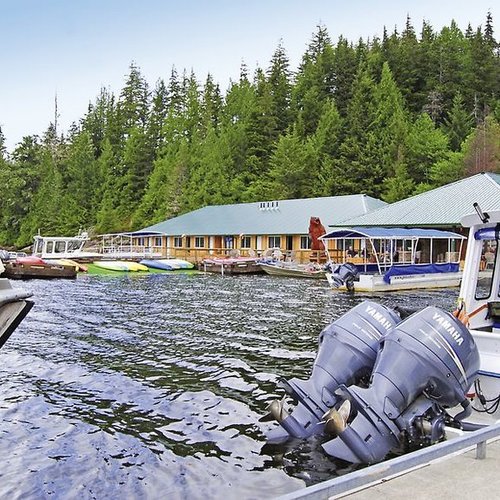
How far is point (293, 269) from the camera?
34906 mm

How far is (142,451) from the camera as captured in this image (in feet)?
22.2

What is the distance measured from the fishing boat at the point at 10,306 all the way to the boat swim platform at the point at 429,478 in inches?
135

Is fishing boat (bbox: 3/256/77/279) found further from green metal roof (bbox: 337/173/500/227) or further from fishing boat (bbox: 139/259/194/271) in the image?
green metal roof (bbox: 337/173/500/227)

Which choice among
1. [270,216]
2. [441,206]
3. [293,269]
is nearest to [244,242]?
[270,216]

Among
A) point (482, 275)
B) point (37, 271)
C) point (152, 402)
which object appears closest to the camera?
point (482, 275)

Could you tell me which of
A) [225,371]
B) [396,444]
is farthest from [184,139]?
[396,444]

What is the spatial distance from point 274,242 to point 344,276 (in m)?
19.2

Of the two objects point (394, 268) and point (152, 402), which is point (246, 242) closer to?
point (394, 268)

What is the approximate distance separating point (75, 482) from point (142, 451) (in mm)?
961

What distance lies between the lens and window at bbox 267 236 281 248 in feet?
147

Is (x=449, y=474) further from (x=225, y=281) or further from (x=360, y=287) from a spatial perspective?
(x=225, y=281)

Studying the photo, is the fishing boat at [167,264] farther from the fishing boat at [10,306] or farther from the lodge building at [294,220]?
the fishing boat at [10,306]

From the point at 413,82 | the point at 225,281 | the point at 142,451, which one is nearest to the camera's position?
the point at 142,451

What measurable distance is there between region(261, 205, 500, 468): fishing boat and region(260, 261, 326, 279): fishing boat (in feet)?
87.2
